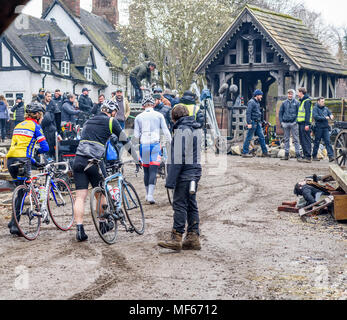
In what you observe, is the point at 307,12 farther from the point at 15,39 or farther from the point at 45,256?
the point at 45,256

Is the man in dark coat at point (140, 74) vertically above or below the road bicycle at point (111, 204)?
above

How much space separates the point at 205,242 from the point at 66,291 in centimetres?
290

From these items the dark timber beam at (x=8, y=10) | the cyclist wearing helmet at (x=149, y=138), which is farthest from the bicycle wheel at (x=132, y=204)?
the dark timber beam at (x=8, y=10)

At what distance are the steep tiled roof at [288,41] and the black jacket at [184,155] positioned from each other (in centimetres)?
1814

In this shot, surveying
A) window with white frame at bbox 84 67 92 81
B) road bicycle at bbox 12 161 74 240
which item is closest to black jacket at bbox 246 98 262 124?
road bicycle at bbox 12 161 74 240

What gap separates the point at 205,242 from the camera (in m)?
8.02

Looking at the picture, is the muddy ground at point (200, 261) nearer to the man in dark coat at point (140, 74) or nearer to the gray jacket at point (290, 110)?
the gray jacket at point (290, 110)

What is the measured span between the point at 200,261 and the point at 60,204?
3014 mm

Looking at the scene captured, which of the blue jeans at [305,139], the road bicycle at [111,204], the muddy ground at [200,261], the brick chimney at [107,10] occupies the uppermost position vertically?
the brick chimney at [107,10]

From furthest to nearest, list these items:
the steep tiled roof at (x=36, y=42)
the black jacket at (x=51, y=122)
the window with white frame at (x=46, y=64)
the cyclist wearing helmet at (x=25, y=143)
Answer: the window with white frame at (x=46, y=64) < the steep tiled roof at (x=36, y=42) < the black jacket at (x=51, y=122) < the cyclist wearing helmet at (x=25, y=143)

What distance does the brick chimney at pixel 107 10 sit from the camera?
192ft

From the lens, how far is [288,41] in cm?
2658

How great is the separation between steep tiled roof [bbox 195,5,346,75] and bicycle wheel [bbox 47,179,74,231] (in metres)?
17.6
